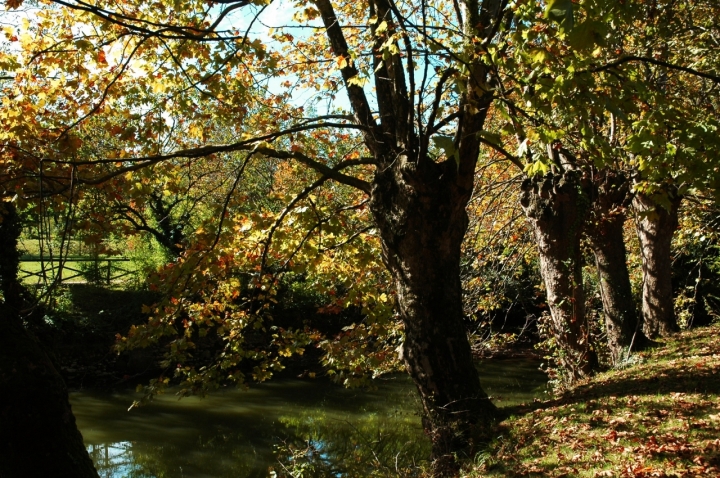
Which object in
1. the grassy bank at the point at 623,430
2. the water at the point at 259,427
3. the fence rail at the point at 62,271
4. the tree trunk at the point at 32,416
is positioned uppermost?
the fence rail at the point at 62,271

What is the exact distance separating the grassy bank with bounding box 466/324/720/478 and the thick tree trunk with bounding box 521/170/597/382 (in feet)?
3.69

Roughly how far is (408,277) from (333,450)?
613cm

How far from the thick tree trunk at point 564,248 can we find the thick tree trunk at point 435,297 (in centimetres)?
231

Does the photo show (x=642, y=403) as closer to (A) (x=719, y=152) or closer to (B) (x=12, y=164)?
(A) (x=719, y=152)

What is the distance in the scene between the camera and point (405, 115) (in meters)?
5.73

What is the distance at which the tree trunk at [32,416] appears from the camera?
3119 millimetres

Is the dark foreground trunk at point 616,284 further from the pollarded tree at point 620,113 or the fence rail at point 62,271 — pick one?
the fence rail at point 62,271

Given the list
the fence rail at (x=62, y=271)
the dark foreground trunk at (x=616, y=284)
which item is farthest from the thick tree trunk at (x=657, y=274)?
the fence rail at (x=62, y=271)

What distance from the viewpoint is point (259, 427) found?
13.2 meters

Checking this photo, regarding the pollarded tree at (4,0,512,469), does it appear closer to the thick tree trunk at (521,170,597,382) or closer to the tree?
the tree

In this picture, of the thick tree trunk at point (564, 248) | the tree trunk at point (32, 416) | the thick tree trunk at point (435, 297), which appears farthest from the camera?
the thick tree trunk at point (564, 248)

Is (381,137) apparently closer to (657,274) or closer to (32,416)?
(32,416)

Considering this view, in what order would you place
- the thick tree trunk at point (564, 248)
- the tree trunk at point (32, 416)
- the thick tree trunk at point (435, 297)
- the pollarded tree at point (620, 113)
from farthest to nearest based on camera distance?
1. the thick tree trunk at point (564, 248)
2. the thick tree trunk at point (435, 297)
3. the pollarded tree at point (620, 113)
4. the tree trunk at point (32, 416)

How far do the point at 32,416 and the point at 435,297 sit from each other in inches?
138
